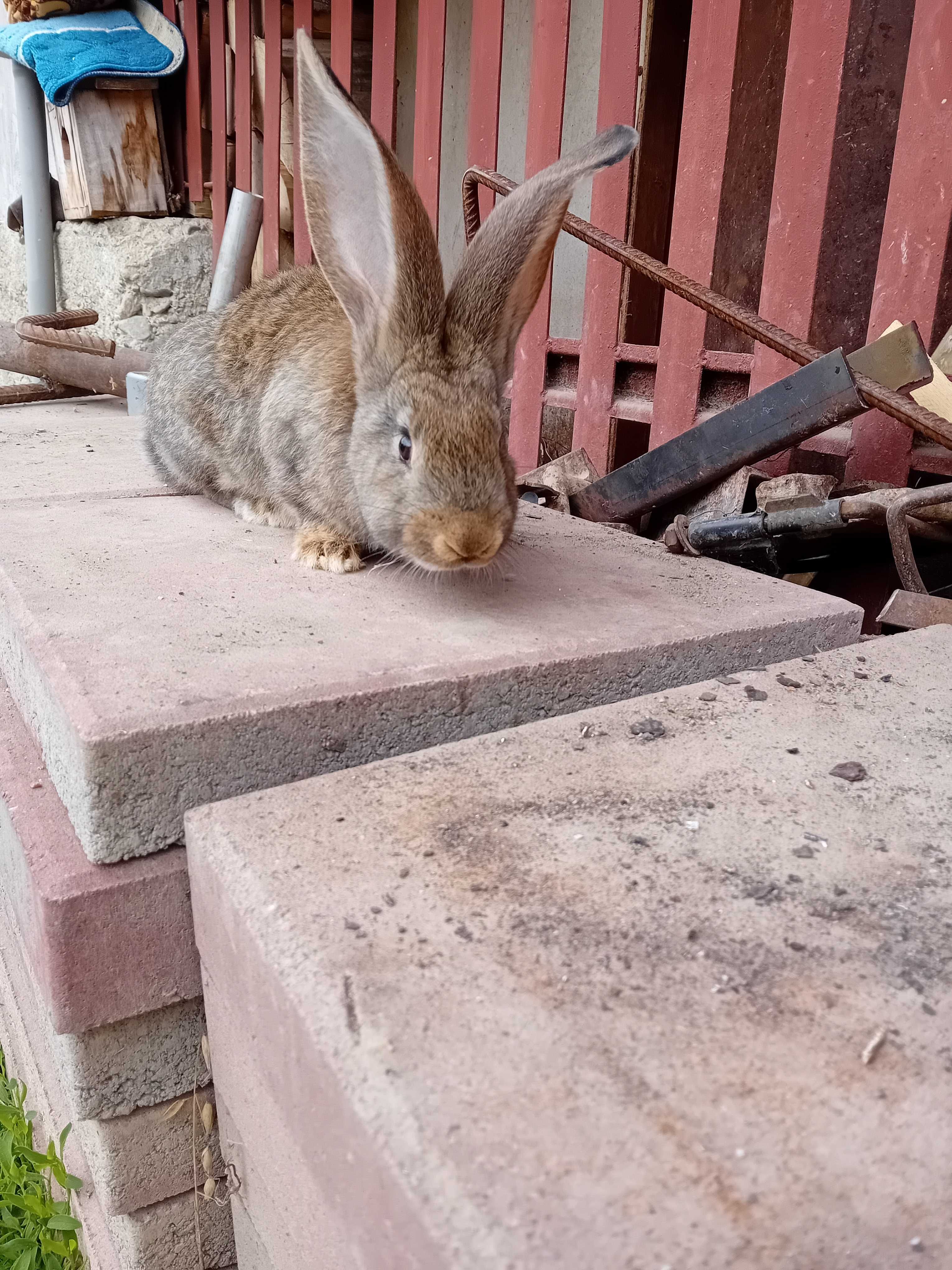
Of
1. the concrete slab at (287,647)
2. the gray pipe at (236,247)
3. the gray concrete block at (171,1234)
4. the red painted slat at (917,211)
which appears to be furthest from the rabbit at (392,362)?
the gray pipe at (236,247)

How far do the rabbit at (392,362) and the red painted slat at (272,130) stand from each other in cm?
308

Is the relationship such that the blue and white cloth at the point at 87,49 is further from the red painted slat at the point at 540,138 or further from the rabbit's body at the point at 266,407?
the rabbit's body at the point at 266,407

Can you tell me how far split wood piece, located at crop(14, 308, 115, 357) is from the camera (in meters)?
4.22

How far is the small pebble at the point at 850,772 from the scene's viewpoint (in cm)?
128

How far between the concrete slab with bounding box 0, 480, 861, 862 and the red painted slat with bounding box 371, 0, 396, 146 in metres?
2.80

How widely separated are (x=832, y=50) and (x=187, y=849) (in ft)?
8.23

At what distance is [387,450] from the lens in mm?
1880

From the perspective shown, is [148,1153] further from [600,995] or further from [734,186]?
[734,186]

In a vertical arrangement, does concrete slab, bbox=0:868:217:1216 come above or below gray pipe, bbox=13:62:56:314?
below

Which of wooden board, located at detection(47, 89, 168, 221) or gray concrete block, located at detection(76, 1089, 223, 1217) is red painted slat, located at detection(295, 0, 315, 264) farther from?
gray concrete block, located at detection(76, 1089, 223, 1217)

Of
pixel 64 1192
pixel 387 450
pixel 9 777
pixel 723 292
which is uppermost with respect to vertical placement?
pixel 723 292

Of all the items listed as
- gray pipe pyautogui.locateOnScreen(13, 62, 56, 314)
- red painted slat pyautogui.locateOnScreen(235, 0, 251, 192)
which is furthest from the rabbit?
gray pipe pyautogui.locateOnScreen(13, 62, 56, 314)

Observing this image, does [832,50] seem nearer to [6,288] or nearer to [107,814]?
[107,814]

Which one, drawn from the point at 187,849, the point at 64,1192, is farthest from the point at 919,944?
the point at 64,1192
